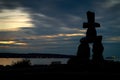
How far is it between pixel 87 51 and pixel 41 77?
14.6m

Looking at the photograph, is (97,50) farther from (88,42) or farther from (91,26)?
(91,26)

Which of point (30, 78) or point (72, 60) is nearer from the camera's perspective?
point (30, 78)

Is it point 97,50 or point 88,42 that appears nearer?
point 97,50

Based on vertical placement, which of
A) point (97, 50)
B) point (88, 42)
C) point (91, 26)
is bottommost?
point (97, 50)

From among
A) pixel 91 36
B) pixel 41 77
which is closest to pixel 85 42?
pixel 91 36

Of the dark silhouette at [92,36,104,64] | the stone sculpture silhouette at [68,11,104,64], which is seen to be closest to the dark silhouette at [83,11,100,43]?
the stone sculpture silhouette at [68,11,104,64]

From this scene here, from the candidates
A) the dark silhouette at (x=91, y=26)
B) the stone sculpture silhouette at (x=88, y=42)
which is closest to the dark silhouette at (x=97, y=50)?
the stone sculpture silhouette at (x=88, y=42)

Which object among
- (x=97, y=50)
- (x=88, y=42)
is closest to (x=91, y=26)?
(x=88, y=42)

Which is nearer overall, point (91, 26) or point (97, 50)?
point (97, 50)

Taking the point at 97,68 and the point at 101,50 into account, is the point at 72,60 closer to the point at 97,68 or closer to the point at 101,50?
the point at 101,50

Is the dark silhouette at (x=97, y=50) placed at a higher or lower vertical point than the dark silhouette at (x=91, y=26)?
lower

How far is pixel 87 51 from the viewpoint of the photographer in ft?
114

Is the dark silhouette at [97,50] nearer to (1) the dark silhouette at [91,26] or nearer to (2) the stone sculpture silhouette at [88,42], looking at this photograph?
(2) the stone sculpture silhouette at [88,42]

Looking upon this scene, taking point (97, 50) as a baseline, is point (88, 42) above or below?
above
